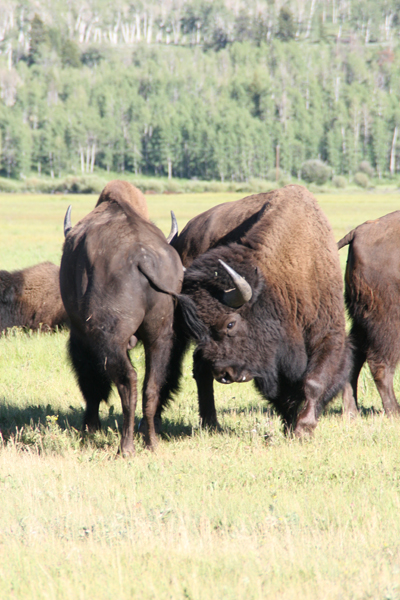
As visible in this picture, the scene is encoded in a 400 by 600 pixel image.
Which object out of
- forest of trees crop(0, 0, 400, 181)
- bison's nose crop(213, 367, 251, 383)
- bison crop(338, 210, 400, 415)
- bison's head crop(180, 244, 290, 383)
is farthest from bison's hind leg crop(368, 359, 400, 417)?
forest of trees crop(0, 0, 400, 181)

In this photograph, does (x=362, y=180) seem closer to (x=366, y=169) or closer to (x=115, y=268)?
(x=366, y=169)

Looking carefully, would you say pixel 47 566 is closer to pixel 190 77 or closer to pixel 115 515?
pixel 115 515

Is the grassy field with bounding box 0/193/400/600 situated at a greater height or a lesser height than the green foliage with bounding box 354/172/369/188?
greater

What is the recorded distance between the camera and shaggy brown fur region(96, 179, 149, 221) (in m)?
6.07

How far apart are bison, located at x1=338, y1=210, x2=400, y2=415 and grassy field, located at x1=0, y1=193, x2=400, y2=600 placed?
40cm

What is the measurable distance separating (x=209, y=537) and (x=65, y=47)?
176379mm

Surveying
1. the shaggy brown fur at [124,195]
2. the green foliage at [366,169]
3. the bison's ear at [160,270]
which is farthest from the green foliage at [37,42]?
the bison's ear at [160,270]

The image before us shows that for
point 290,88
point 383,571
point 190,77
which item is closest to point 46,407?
point 383,571

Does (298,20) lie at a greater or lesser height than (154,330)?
greater

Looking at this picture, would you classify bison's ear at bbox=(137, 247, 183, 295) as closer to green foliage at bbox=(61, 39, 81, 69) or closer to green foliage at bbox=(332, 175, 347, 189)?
green foliage at bbox=(332, 175, 347, 189)

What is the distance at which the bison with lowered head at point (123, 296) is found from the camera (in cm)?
479

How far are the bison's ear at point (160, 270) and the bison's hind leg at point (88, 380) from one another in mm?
954

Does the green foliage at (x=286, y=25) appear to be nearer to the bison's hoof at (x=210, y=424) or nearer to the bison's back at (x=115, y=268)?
the bison's hoof at (x=210, y=424)

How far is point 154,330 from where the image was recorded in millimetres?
5027
